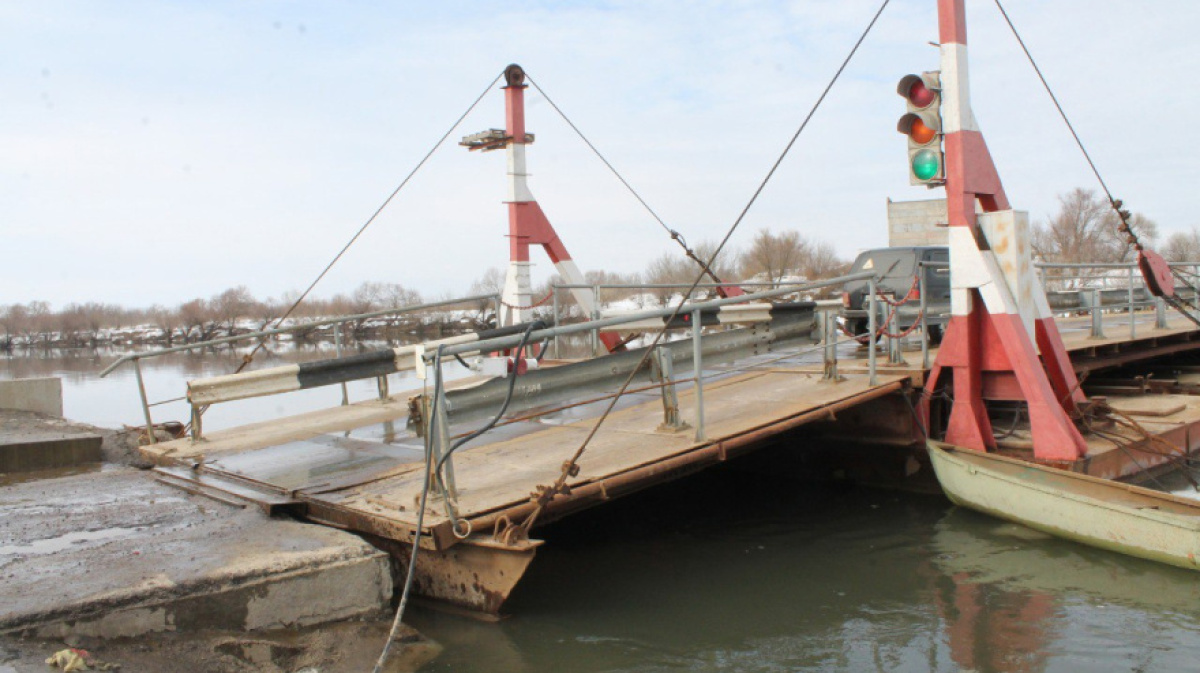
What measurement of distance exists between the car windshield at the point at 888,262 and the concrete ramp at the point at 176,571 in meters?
11.1

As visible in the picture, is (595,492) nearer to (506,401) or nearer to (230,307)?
(506,401)

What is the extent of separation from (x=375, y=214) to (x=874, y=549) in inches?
287

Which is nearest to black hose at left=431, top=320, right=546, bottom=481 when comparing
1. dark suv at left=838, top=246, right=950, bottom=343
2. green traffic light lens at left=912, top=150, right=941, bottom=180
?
green traffic light lens at left=912, top=150, right=941, bottom=180

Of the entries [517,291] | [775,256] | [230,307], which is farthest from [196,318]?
[517,291]

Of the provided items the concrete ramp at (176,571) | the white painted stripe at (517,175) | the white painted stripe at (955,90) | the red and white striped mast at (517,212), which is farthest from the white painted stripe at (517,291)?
the concrete ramp at (176,571)

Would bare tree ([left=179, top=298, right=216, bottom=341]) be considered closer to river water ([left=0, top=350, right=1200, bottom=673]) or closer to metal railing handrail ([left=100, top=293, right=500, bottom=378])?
metal railing handrail ([left=100, top=293, right=500, bottom=378])

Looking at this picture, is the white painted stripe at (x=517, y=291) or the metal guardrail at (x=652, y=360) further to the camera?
the white painted stripe at (x=517, y=291)

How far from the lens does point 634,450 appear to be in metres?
6.68

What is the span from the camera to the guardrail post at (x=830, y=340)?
877 cm

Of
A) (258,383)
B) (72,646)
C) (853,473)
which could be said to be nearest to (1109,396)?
(853,473)

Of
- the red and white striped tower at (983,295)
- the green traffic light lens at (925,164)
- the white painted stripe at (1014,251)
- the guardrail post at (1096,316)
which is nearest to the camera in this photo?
the red and white striped tower at (983,295)

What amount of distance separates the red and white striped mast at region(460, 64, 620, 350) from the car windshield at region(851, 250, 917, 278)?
16.4 ft

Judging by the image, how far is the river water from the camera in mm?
5184

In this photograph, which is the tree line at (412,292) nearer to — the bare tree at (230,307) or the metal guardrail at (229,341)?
the bare tree at (230,307)
